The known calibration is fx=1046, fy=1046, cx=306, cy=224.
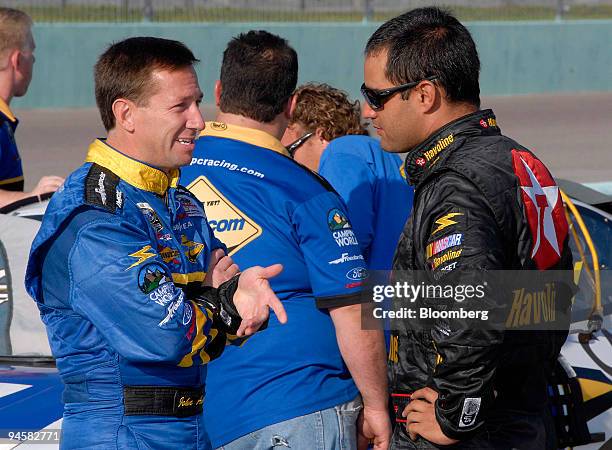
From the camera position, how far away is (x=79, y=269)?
2.30 meters

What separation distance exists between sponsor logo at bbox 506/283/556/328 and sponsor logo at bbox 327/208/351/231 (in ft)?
2.05

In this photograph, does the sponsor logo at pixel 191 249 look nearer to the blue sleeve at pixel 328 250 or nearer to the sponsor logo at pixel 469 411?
the blue sleeve at pixel 328 250

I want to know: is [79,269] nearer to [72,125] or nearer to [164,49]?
[164,49]

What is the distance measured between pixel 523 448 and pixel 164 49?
1.33 meters

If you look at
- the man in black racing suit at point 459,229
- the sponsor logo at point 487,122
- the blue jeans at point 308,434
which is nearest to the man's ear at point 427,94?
the man in black racing suit at point 459,229

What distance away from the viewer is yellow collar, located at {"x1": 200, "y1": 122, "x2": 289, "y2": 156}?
313 centimetres

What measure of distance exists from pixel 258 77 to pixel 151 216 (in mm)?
876

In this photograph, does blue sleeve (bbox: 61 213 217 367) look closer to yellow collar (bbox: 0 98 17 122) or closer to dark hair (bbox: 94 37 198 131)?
dark hair (bbox: 94 37 198 131)

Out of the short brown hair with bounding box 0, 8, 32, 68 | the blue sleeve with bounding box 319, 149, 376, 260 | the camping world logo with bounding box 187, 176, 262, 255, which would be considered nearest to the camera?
the camping world logo with bounding box 187, 176, 262, 255

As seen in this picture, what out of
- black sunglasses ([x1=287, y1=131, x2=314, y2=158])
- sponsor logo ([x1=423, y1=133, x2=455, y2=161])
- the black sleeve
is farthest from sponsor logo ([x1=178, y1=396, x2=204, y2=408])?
black sunglasses ([x1=287, y1=131, x2=314, y2=158])

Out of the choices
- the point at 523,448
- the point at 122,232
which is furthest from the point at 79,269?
the point at 523,448

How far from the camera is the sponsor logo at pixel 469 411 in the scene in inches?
97.1

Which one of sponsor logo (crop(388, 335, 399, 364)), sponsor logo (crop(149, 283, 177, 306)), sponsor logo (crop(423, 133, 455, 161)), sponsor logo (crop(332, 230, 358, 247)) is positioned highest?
sponsor logo (crop(423, 133, 455, 161))

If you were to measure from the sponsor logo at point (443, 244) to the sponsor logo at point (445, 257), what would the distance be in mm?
15
